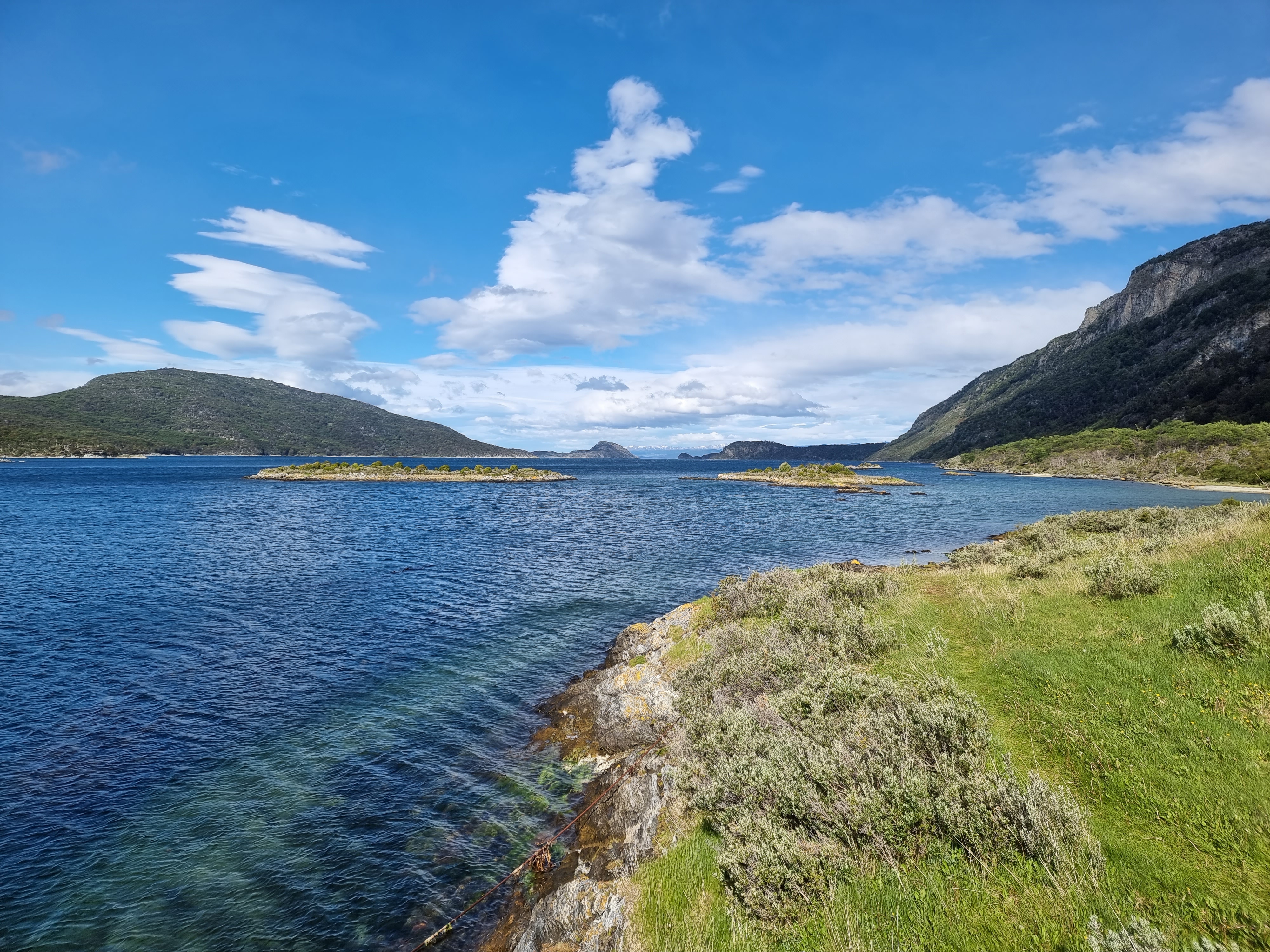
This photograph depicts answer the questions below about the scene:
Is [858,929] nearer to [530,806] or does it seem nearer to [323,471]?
[530,806]

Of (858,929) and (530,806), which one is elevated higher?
(858,929)

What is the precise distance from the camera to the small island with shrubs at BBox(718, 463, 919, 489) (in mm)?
127500

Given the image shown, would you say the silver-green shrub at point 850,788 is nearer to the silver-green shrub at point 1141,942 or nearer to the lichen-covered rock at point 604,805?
the silver-green shrub at point 1141,942

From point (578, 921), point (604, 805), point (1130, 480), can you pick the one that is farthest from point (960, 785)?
point (1130, 480)

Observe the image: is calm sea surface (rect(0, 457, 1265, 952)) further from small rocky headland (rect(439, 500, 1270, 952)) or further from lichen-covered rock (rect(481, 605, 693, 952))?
small rocky headland (rect(439, 500, 1270, 952))

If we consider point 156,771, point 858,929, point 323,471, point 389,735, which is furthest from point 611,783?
point 323,471

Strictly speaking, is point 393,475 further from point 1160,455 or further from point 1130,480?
point 1160,455

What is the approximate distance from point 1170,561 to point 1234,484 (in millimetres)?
118509

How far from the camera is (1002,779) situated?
6656 mm

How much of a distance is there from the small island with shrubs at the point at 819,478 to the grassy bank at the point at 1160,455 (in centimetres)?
4658

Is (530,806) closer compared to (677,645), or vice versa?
(530,806)

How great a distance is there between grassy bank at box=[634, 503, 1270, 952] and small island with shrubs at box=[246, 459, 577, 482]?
468 ft

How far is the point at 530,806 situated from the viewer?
44.9 feet

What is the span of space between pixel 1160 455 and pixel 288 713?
168433 millimetres
